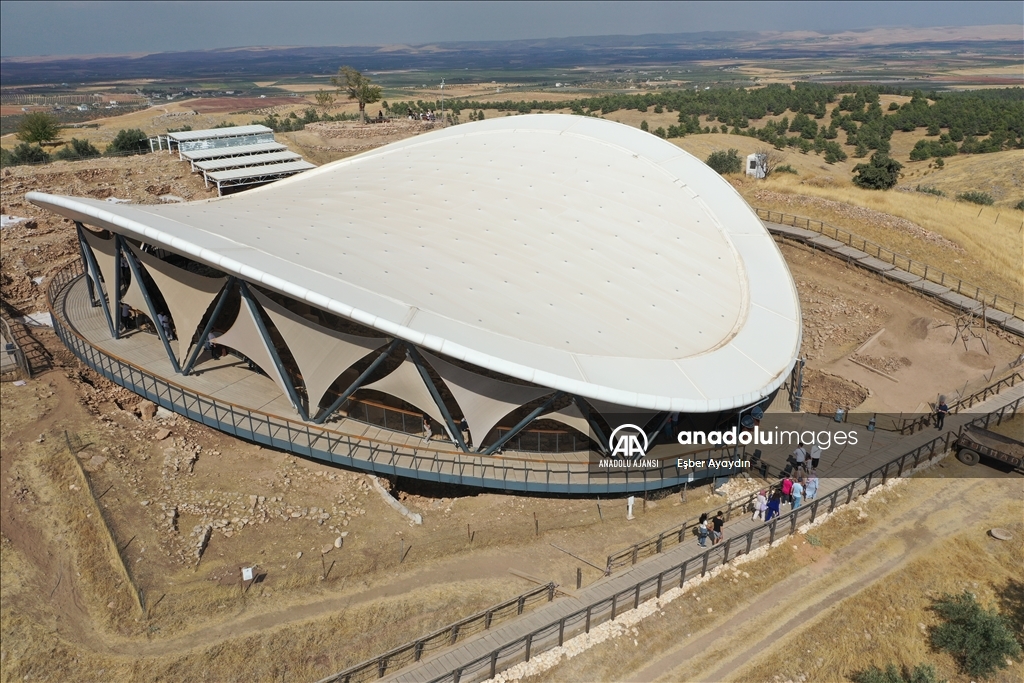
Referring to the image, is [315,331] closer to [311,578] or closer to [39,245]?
[311,578]

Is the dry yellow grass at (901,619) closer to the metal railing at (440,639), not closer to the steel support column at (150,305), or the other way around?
the metal railing at (440,639)

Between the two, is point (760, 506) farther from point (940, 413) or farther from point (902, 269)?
point (902, 269)

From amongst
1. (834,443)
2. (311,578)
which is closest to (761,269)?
(834,443)

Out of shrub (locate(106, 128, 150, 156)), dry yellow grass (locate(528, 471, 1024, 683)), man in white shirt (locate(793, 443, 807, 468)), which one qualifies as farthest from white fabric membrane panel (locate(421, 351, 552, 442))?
shrub (locate(106, 128, 150, 156))

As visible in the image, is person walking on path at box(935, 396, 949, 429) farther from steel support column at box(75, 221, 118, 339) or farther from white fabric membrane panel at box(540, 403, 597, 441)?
steel support column at box(75, 221, 118, 339)

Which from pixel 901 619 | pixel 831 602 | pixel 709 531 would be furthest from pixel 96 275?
pixel 901 619

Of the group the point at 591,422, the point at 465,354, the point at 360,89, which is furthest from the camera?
the point at 360,89

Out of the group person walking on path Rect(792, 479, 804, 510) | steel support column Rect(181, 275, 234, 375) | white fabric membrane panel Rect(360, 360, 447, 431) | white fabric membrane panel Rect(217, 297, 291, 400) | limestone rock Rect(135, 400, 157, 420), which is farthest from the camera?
limestone rock Rect(135, 400, 157, 420)
